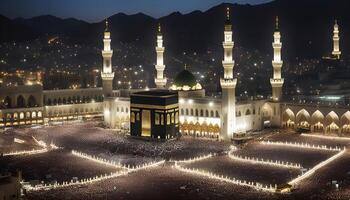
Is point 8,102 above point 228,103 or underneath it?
underneath

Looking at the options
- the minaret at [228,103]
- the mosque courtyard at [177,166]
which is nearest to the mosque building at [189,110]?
the minaret at [228,103]

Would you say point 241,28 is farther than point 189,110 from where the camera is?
Yes

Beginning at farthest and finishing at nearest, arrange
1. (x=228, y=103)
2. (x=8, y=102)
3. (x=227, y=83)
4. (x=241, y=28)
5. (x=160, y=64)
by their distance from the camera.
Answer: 1. (x=241, y=28)
2. (x=160, y=64)
3. (x=8, y=102)
4. (x=228, y=103)
5. (x=227, y=83)

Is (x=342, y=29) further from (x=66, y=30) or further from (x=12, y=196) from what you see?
(x=12, y=196)

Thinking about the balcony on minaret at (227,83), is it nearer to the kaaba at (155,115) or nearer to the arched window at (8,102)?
the kaaba at (155,115)

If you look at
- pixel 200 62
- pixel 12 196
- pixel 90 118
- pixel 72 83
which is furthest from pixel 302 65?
pixel 12 196

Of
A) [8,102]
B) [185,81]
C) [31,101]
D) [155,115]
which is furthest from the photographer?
[31,101]

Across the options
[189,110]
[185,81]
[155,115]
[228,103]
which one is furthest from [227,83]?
[185,81]

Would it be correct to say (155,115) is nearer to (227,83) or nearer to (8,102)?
(227,83)
